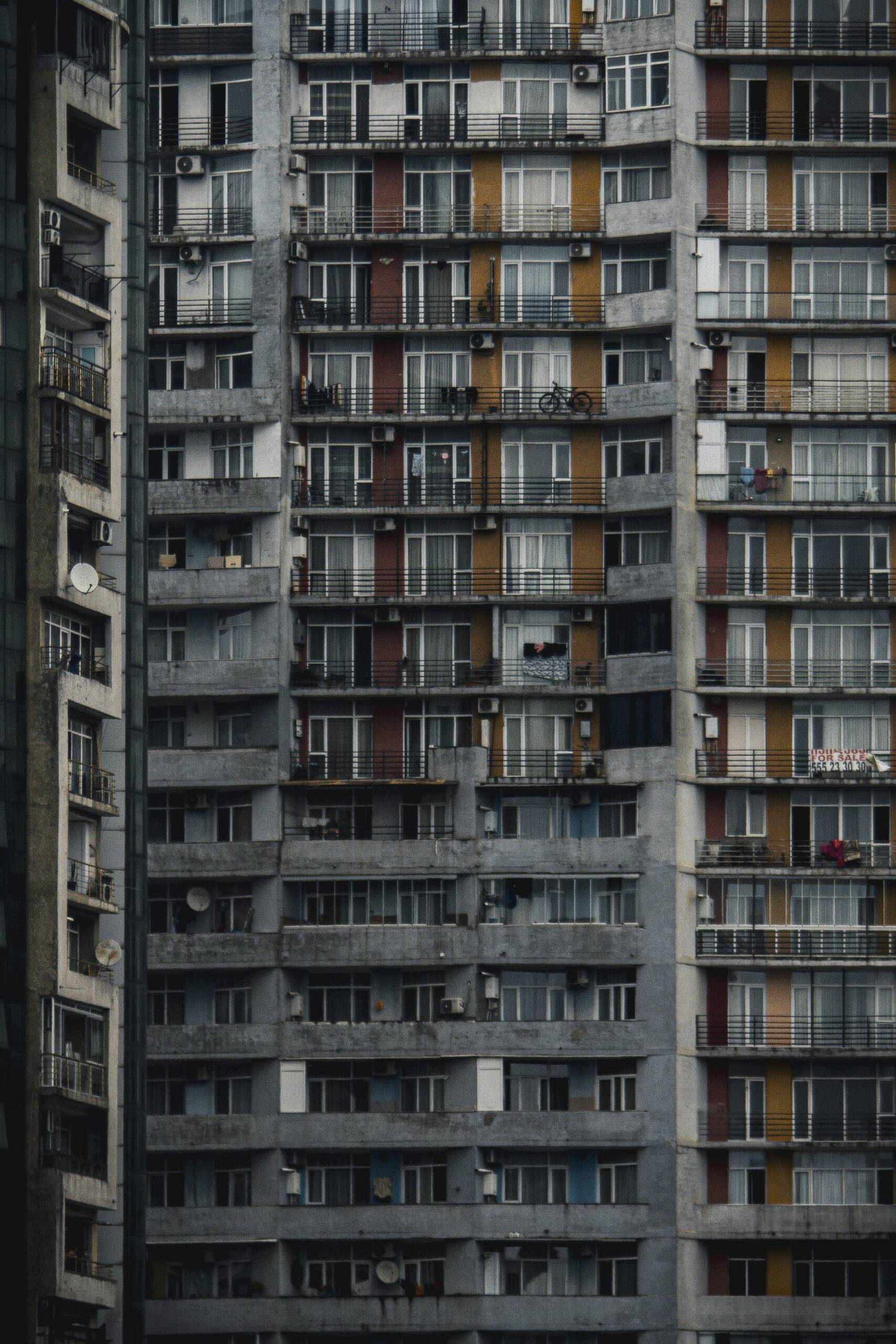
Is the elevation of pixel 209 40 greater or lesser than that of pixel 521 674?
greater

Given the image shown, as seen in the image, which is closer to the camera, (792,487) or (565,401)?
(792,487)

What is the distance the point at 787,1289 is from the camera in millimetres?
106250

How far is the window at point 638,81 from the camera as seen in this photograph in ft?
364

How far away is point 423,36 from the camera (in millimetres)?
112562

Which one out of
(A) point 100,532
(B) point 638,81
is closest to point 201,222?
(B) point 638,81

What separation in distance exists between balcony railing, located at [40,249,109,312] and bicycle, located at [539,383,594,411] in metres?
16.8

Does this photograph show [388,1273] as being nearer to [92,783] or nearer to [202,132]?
[92,783]

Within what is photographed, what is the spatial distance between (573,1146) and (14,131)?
3036 centimetres

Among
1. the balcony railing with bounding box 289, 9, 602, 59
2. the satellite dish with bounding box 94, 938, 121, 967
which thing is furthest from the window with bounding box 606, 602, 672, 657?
the satellite dish with bounding box 94, 938, 121, 967

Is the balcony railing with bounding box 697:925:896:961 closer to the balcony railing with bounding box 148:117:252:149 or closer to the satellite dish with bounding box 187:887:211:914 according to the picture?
the satellite dish with bounding box 187:887:211:914

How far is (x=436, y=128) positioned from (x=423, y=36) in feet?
8.87

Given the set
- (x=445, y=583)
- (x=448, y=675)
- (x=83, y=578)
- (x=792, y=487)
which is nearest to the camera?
(x=83, y=578)

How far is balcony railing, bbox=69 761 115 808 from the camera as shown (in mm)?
95188

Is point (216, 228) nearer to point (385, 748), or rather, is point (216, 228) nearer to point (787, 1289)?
point (385, 748)
